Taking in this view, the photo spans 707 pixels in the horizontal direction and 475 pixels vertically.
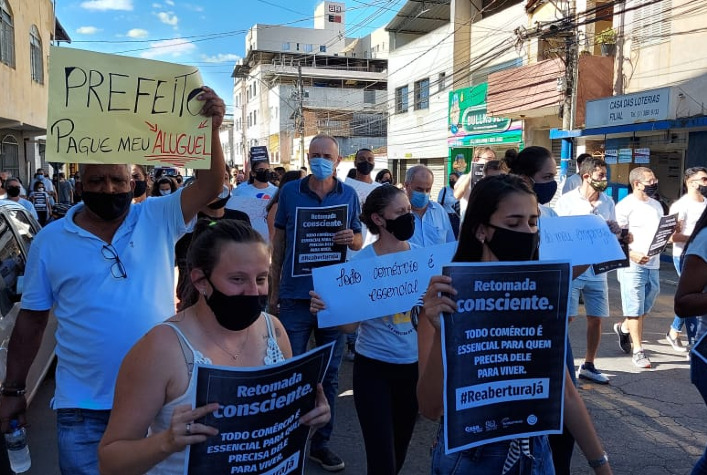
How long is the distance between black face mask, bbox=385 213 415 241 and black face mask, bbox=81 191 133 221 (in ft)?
4.80

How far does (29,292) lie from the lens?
2.45 m

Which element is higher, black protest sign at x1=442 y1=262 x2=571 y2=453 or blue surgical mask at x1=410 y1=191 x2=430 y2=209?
blue surgical mask at x1=410 y1=191 x2=430 y2=209

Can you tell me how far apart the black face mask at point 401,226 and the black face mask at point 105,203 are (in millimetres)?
1463

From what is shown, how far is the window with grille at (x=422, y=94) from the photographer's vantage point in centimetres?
2739

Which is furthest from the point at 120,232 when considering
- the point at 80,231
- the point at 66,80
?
the point at 66,80

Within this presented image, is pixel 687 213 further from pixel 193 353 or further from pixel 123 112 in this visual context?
pixel 193 353

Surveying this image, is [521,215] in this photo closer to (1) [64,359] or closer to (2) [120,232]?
(2) [120,232]

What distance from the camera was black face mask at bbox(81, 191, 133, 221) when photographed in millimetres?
2430

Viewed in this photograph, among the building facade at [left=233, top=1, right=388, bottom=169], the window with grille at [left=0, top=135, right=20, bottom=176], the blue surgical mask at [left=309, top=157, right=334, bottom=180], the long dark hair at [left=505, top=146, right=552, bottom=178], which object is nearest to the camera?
the long dark hair at [left=505, top=146, right=552, bottom=178]

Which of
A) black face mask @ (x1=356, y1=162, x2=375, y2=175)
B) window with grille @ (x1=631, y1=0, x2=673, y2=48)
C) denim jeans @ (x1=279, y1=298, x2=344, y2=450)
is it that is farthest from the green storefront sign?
denim jeans @ (x1=279, y1=298, x2=344, y2=450)

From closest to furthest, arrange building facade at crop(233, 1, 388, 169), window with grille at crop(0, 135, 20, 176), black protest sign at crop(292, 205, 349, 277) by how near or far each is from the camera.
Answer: black protest sign at crop(292, 205, 349, 277) → window with grille at crop(0, 135, 20, 176) → building facade at crop(233, 1, 388, 169)

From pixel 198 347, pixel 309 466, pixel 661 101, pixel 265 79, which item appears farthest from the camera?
pixel 265 79

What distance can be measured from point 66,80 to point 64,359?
1136 mm

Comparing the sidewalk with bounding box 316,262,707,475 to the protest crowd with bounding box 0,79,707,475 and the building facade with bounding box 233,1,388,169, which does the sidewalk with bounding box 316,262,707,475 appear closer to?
the protest crowd with bounding box 0,79,707,475
